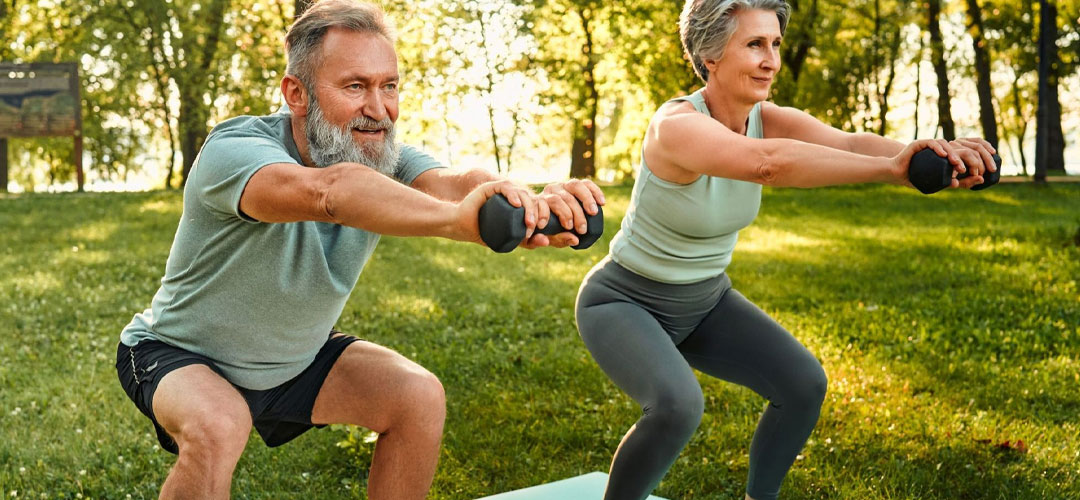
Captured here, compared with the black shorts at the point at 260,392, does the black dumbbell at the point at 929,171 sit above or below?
above

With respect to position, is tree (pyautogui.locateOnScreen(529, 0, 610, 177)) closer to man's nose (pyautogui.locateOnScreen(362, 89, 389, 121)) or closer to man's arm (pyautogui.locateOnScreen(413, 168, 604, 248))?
man's nose (pyautogui.locateOnScreen(362, 89, 389, 121))

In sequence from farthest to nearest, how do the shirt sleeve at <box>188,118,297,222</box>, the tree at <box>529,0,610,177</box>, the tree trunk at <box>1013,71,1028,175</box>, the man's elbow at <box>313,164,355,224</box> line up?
1. the tree trunk at <box>1013,71,1028,175</box>
2. the tree at <box>529,0,610,177</box>
3. the shirt sleeve at <box>188,118,297,222</box>
4. the man's elbow at <box>313,164,355,224</box>

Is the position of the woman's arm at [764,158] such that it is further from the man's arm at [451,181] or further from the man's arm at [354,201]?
the man's arm at [354,201]

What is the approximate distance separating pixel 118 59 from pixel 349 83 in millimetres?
18957

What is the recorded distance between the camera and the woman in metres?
3.00

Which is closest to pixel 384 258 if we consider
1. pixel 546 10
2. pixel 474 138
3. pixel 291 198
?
pixel 291 198

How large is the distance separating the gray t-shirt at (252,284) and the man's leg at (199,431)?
184 mm

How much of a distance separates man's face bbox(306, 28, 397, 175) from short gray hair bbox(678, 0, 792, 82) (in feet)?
3.51

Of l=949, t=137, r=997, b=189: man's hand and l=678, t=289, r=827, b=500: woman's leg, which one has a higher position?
l=949, t=137, r=997, b=189: man's hand

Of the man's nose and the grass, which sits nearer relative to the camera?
the man's nose

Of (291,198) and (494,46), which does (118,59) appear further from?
(291,198)

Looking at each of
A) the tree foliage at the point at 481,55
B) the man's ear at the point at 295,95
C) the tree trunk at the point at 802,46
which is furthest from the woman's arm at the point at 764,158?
the tree trunk at the point at 802,46

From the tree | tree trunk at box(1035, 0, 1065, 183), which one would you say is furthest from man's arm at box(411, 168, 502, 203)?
the tree

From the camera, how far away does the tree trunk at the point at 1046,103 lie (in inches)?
549
